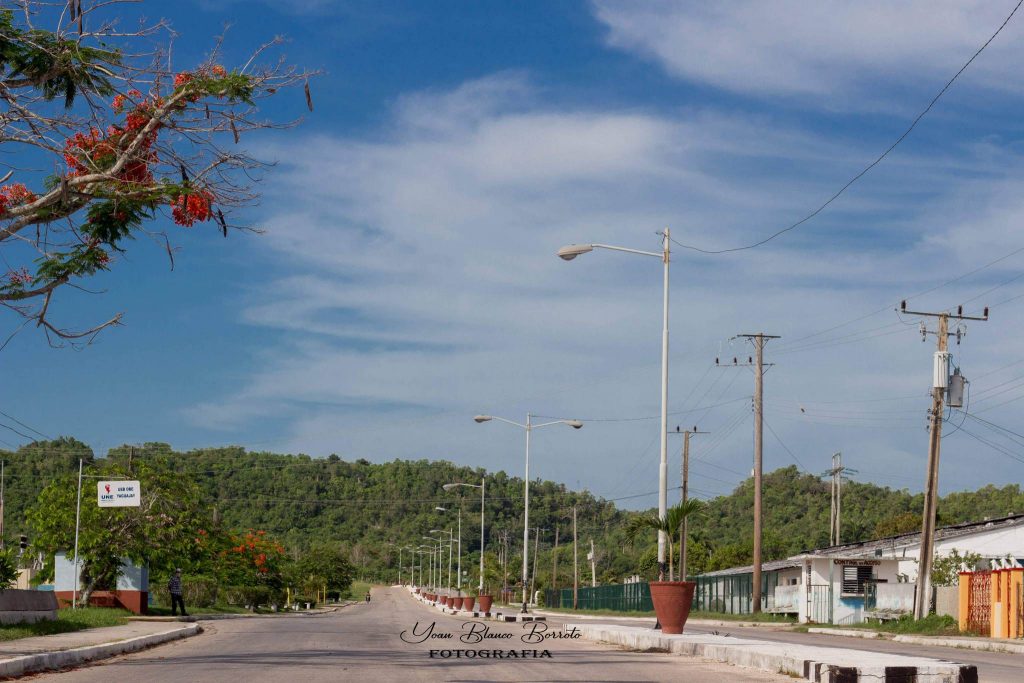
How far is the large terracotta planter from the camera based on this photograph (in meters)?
23.1

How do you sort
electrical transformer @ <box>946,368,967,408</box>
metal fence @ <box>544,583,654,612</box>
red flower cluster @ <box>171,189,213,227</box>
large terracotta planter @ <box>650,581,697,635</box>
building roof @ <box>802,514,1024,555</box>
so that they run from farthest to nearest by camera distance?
metal fence @ <box>544,583,654,612</box> → building roof @ <box>802,514,1024,555</box> → electrical transformer @ <box>946,368,967,408</box> → large terracotta planter @ <box>650,581,697,635</box> → red flower cluster @ <box>171,189,213,227</box>

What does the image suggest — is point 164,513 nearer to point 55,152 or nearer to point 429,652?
Answer: point 429,652

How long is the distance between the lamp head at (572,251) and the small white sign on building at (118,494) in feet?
65.7

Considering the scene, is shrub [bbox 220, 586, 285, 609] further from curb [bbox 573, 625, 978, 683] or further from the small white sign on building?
curb [bbox 573, 625, 978, 683]

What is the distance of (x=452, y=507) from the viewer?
493 ft

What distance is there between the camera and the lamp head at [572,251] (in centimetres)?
3025

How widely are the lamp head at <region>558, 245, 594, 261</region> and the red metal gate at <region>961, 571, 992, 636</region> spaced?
635 inches

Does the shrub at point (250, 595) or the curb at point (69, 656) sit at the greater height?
the curb at point (69, 656)

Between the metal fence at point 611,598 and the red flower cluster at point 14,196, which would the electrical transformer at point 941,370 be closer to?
the metal fence at point 611,598

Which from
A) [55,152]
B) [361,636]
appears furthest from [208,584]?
[55,152]

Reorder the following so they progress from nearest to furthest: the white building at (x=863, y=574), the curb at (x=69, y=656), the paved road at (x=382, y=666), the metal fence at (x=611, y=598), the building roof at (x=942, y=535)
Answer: the paved road at (x=382, y=666), the curb at (x=69, y=656), the white building at (x=863, y=574), the building roof at (x=942, y=535), the metal fence at (x=611, y=598)

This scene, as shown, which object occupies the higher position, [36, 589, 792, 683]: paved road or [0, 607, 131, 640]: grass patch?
[36, 589, 792, 683]: paved road

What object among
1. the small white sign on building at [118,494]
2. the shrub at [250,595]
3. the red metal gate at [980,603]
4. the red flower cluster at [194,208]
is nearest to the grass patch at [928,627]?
the red metal gate at [980,603]

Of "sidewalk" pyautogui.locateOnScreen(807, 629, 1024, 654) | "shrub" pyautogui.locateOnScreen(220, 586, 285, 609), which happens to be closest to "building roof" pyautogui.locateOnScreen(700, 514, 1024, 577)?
"sidewalk" pyautogui.locateOnScreen(807, 629, 1024, 654)
